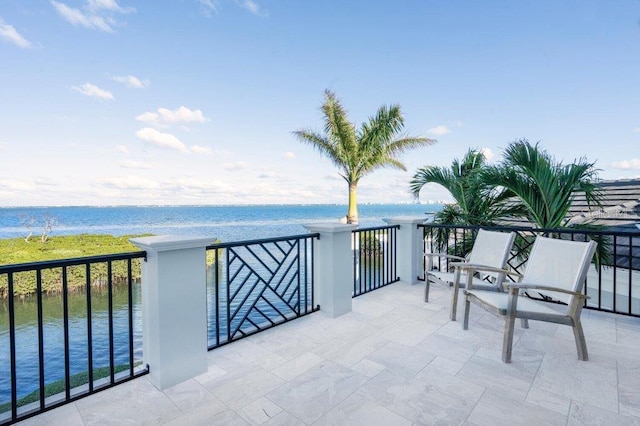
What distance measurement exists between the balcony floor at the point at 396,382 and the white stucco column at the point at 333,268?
14.0 inches

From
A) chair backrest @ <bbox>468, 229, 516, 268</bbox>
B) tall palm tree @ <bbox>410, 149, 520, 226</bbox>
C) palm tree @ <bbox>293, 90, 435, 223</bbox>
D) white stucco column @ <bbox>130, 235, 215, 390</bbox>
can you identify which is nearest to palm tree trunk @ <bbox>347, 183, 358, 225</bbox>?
palm tree @ <bbox>293, 90, 435, 223</bbox>

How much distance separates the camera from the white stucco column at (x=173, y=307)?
1.94m

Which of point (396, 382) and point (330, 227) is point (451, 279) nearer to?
point (330, 227)

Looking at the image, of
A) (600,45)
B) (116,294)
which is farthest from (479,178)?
(116,294)

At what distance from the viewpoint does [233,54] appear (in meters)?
8.81

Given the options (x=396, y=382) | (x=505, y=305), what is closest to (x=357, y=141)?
(x=505, y=305)

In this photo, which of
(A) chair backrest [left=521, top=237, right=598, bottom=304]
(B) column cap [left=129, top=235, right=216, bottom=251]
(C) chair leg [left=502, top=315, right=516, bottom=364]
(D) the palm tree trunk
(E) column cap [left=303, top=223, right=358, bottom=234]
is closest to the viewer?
(B) column cap [left=129, top=235, right=216, bottom=251]

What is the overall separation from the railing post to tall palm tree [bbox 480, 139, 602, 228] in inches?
52.3

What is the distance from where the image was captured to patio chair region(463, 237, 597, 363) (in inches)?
89.9

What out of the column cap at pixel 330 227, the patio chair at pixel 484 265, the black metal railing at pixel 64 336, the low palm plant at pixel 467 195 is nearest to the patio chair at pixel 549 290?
the patio chair at pixel 484 265

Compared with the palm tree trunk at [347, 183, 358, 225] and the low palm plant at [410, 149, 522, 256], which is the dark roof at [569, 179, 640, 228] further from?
the palm tree trunk at [347, 183, 358, 225]

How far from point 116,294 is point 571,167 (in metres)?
13.0

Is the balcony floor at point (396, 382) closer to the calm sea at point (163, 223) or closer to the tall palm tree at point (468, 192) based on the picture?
the tall palm tree at point (468, 192)

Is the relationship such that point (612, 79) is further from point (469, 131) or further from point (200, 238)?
point (200, 238)
